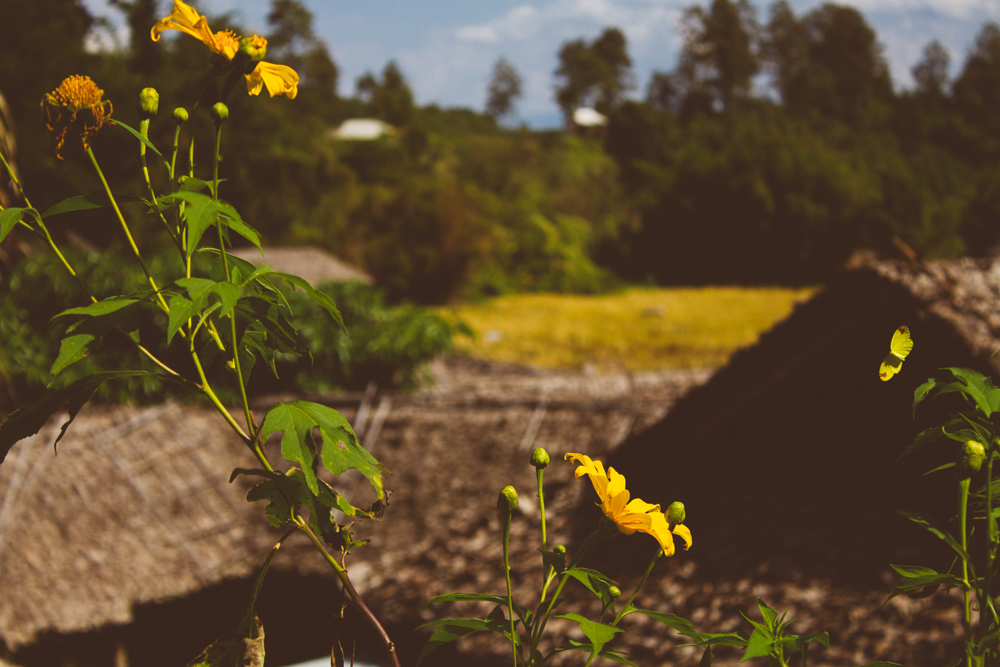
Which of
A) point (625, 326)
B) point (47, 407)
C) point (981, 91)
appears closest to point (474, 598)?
point (47, 407)

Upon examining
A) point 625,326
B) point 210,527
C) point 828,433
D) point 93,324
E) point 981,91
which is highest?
point 981,91

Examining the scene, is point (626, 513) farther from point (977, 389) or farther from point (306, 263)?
point (306, 263)

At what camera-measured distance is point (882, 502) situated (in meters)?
2.80

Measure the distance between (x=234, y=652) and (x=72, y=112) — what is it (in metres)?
0.43

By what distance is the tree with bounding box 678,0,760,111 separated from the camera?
30.0 meters

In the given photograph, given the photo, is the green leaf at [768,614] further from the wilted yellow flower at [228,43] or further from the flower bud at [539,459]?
the wilted yellow flower at [228,43]

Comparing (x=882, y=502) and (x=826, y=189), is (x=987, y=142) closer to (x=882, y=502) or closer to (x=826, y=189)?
(x=826, y=189)

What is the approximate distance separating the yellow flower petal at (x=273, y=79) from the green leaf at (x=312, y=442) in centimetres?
26

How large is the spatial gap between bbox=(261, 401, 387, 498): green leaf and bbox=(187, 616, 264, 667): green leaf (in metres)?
0.14

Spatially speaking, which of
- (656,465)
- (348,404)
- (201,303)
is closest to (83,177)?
(348,404)

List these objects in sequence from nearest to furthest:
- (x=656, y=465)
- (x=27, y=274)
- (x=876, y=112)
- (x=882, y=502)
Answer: (x=882, y=502) < (x=656, y=465) < (x=27, y=274) < (x=876, y=112)

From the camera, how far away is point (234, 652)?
0.54 meters

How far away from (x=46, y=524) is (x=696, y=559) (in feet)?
9.20

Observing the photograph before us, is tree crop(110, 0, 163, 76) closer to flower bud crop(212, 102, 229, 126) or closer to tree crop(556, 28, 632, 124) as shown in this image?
flower bud crop(212, 102, 229, 126)
